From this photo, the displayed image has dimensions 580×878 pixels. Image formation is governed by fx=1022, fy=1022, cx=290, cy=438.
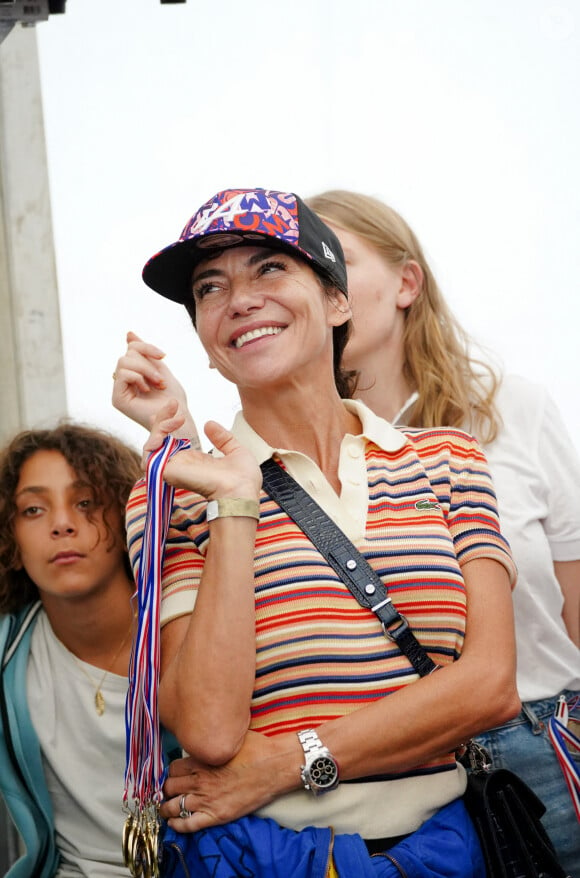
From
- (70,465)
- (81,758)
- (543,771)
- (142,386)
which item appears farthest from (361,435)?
(81,758)

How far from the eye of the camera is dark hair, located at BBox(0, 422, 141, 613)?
2.71 metres

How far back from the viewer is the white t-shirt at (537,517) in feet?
7.96

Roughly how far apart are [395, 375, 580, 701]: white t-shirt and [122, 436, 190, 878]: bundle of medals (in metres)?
1.00

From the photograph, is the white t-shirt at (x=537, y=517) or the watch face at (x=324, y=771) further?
the white t-shirt at (x=537, y=517)

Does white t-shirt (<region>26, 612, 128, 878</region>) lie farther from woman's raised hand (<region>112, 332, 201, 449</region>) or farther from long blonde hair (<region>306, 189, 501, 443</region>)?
long blonde hair (<region>306, 189, 501, 443</region>)

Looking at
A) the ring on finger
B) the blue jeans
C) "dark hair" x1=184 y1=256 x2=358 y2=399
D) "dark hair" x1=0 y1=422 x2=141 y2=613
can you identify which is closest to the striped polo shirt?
the ring on finger

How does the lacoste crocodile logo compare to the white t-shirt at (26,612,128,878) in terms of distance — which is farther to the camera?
the white t-shirt at (26,612,128,878)

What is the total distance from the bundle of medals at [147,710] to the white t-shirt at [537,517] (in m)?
1.00

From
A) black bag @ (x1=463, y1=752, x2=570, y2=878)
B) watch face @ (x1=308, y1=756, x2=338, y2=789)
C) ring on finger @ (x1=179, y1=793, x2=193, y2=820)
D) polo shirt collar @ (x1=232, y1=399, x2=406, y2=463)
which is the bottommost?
black bag @ (x1=463, y1=752, x2=570, y2=878)

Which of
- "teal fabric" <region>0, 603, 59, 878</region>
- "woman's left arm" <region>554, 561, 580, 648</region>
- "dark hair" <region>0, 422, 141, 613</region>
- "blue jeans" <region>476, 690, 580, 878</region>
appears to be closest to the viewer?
"blue jeans" <region>476, 690, 580, 878</region>

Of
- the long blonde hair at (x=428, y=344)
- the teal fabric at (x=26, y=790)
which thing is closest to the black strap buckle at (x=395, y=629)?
the long blonde hair at (x=428, y=344)

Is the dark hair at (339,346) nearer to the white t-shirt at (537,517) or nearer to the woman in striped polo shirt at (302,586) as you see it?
the woman in striped polo shirt at (302,586)

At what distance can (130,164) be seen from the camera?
3605 mm

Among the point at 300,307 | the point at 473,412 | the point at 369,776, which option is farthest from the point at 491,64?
the point at 369,776
